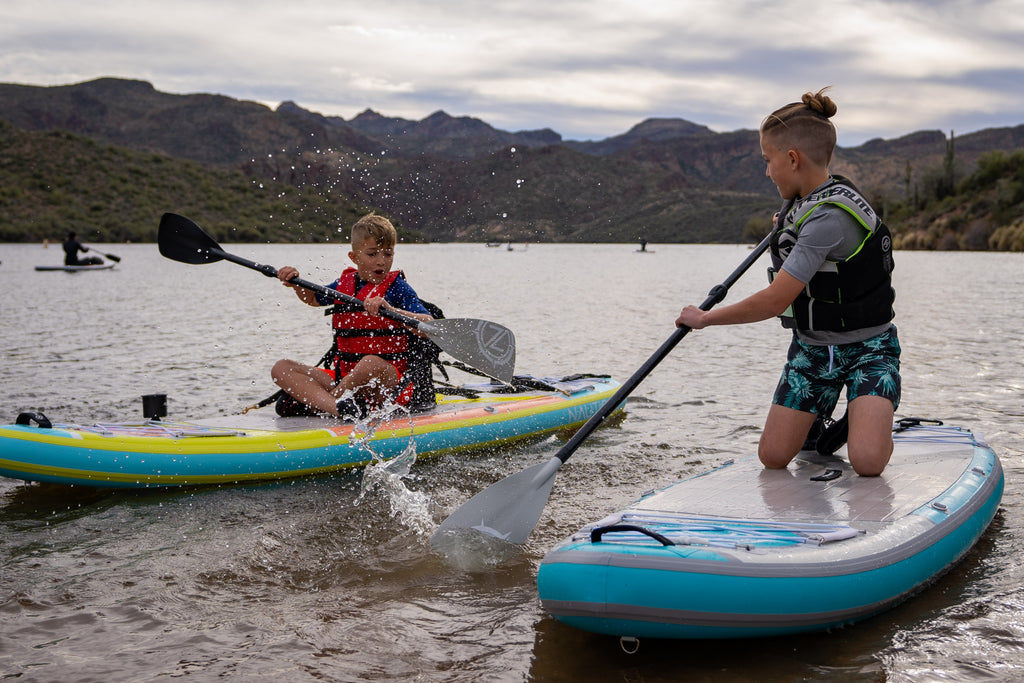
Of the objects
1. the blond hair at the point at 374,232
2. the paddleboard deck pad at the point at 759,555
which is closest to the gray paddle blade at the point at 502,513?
the paddleboard deck pad at the point at 759,555

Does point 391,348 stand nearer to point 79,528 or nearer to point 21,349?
point 79,528

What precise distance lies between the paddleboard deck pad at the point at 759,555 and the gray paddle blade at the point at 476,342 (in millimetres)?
2193

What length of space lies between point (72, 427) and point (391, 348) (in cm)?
202

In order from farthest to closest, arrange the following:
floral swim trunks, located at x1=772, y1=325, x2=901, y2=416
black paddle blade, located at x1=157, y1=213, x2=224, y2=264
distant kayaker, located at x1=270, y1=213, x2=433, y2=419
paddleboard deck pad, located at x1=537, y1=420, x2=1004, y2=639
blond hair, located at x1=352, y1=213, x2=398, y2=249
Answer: black paddle blade, located at x1=157, y1=213, x2=224, y2=264
distant kayaker, located at x1=270, y1=213, x2=433, y2=419
blond hair, located at x1=352, y1=213, x2=398, y2=249
floral swim trunks, located at x1=772, y1=325, x2=901, y2=416
paddleboard deck pad, located at x1=537, y1=420, x2=1004, y2=639

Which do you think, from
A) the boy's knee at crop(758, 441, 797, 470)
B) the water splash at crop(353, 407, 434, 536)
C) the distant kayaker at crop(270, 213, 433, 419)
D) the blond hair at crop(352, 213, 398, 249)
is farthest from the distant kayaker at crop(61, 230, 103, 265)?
the boy's knee at crop(758, 441, 797, 470)

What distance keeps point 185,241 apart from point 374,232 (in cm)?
148

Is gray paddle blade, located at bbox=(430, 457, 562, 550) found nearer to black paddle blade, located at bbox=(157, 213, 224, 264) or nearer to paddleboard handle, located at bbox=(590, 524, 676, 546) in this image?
paddleboard handle, located at bbox=(590, 524, 676, 546)

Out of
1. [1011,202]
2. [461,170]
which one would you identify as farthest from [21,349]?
[1011,202]

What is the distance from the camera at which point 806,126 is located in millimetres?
4105

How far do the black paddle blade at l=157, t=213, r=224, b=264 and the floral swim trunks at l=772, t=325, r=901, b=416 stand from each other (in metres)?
3.96

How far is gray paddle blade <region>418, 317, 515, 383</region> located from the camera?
5.78 meters

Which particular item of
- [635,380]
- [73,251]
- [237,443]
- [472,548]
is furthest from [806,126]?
[73,251]

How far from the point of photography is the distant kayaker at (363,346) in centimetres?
591

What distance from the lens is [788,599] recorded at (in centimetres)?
301
